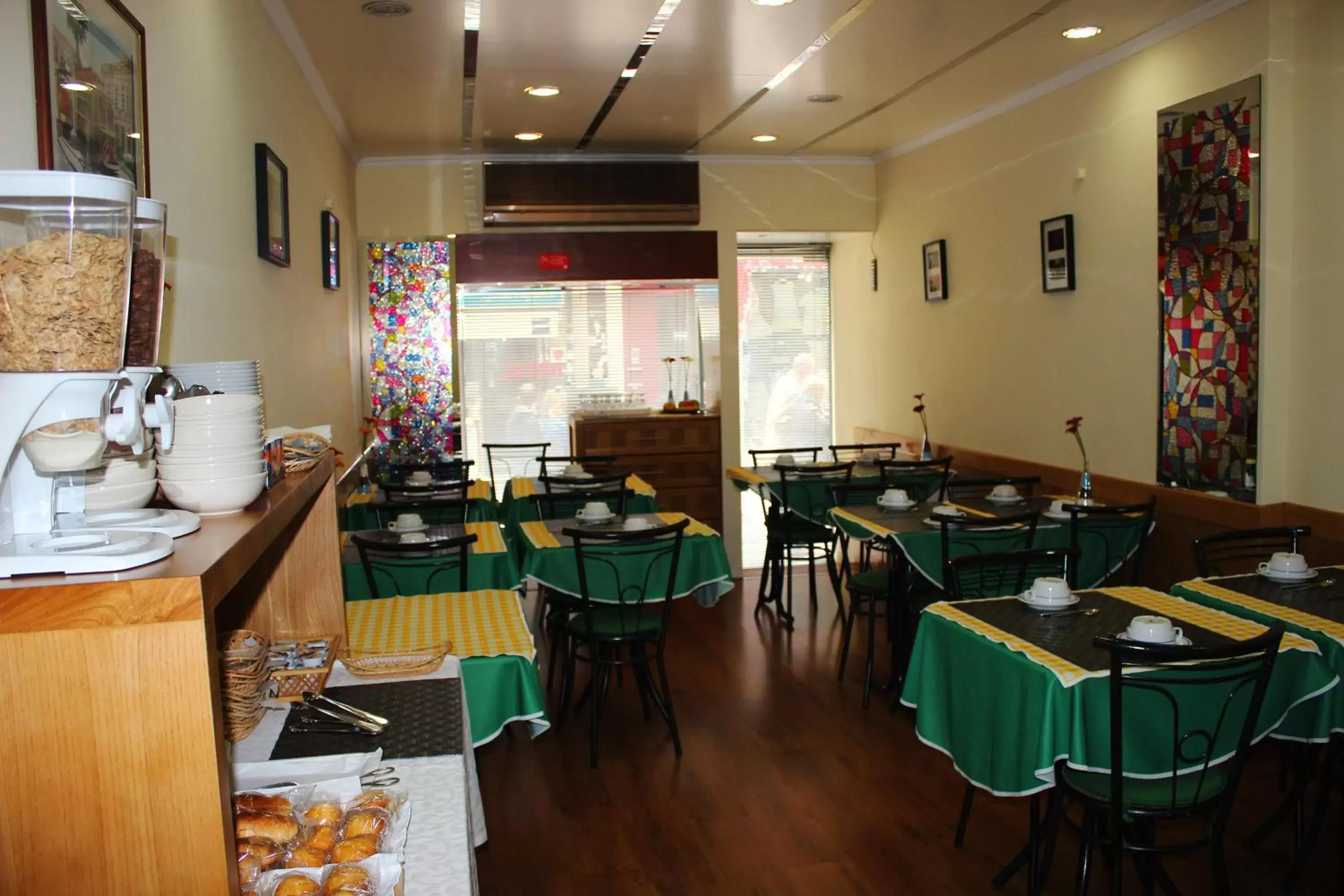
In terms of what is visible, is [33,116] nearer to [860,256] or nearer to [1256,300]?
[1256,300]

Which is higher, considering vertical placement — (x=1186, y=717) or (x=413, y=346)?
(x=413, y=346)

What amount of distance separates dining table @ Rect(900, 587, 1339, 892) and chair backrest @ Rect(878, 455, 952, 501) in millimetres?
2575

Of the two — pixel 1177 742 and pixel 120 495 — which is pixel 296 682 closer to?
pixel 120 495

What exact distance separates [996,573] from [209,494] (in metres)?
3.33

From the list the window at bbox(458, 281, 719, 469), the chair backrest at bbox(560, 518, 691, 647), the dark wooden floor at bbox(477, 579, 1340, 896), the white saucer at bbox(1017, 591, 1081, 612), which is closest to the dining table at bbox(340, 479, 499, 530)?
the chair backrest at bbox(560, 518, 691, 647)

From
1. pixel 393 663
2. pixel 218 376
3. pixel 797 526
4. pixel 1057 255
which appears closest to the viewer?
pixel 218 376

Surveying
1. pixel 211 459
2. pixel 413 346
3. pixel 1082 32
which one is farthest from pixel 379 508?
pixel 1082 32

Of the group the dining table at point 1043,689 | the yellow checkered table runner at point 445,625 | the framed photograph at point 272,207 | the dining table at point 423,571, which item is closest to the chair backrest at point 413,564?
the dining table at point 423,571

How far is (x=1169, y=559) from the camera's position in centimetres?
469

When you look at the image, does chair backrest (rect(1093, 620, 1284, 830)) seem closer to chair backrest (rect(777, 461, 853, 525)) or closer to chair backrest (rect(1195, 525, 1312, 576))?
chair backrest (rect(1195, 525, 1312, 576))

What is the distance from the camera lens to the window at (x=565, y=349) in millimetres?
7465

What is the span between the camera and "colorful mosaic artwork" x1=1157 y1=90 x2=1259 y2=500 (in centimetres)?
418

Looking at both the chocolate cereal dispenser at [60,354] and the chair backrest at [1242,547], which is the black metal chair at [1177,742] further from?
the chocolate cereal dispenser at [60,354]

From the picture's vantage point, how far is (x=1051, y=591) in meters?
2.97
